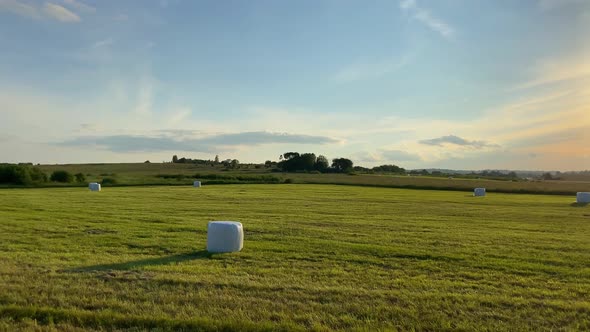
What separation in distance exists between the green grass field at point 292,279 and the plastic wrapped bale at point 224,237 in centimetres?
33

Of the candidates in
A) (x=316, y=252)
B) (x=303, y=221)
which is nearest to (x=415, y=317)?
(x=316, y=252)

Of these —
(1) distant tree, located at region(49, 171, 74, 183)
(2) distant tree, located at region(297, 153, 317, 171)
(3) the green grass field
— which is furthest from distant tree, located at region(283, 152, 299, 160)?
(3) the green grass field

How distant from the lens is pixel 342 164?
416 feet

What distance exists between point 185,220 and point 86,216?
4.66 m

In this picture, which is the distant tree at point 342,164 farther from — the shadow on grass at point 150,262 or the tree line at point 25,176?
the shadow on grass at point 150,262

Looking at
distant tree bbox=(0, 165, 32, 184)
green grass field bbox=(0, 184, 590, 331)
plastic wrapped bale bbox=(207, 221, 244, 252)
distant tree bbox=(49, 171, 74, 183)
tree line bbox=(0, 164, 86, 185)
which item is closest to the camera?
green grass field bbox=(0, 184, 590, 331)

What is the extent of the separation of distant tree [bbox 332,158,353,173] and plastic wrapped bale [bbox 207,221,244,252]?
A: 11235 centimetres

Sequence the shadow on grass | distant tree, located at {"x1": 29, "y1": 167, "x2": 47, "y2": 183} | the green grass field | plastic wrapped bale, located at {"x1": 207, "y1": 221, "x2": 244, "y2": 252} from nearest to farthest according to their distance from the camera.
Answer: the green grass field < the shadow on grass < plastic wrapped bale, located at {"x1": 207, "y1": 221, "x2": 244, "y2": 252} < distant tree, located at {"x1": 29, "y1": 167, "x2": 47, "y2": 183}

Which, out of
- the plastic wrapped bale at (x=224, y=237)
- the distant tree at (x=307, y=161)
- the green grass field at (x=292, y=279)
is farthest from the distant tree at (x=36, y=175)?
the distant tree at (x=307, y=161)

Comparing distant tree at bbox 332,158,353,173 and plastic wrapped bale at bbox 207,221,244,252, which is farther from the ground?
distant tree at bbox 332,158,353,173

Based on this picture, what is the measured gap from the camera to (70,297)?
7246 millimetres

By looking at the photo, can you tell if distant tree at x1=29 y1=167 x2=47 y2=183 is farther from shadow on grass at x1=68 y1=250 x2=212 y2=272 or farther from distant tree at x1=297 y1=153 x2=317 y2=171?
distant tree at x1=297 y1=153 x2=317 y2=171

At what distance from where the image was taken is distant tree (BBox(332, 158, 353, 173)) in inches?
4919

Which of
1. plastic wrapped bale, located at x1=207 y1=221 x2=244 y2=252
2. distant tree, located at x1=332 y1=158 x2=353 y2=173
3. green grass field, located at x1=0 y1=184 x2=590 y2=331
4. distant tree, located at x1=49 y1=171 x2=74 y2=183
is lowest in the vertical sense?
green grass field, located at x1=0 y1=184 x2=590 y2=331
